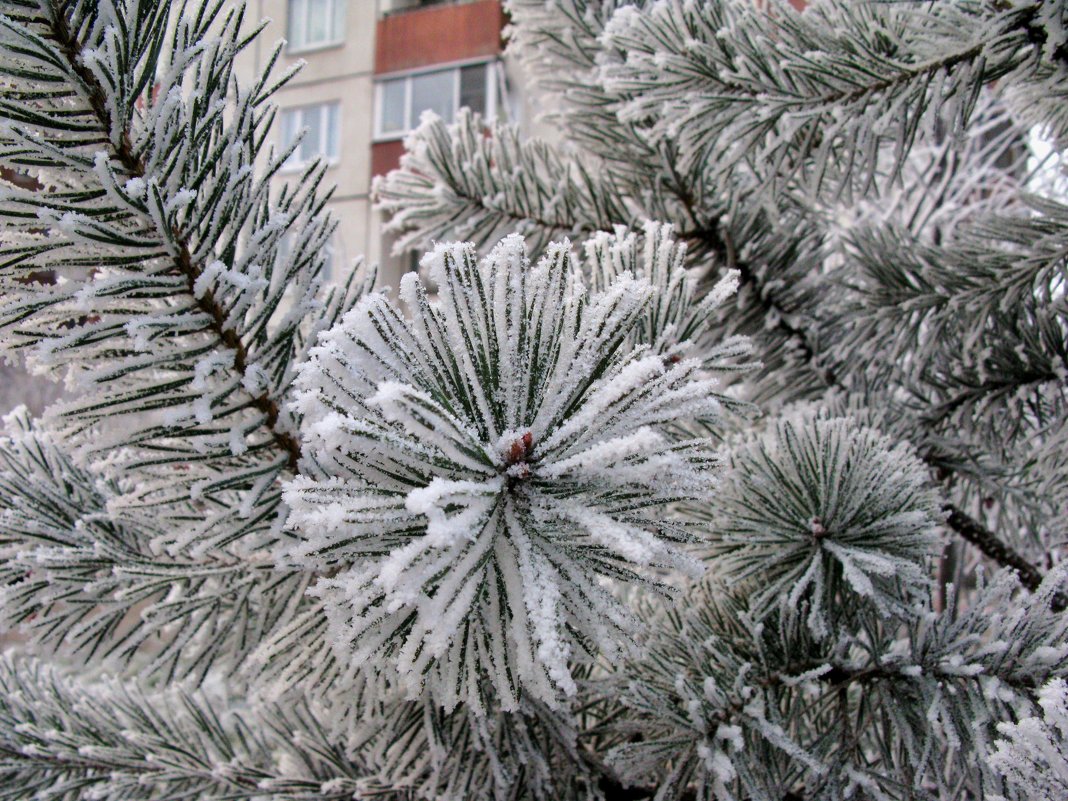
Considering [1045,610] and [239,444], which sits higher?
[239,444]

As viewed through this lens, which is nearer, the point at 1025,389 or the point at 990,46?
the point at 990,46

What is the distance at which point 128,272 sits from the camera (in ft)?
1.60

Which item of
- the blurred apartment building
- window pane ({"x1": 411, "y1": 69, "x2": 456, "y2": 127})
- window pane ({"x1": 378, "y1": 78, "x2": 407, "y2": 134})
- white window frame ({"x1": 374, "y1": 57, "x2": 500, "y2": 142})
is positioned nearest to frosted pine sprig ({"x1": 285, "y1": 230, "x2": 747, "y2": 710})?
the blurred apartment building

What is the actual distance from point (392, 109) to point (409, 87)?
193 millimetres

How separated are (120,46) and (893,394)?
0.89 meters

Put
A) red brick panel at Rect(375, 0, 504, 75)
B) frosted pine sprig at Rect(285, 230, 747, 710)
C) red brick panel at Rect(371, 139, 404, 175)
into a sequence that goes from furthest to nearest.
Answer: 1. red brick panel at Rect(371, 139, 404, 175)
2. red brick panel at Rect(375, 0, 504, 75)
3. frosted pine sprig at Rect(285, 230, 747, 710)

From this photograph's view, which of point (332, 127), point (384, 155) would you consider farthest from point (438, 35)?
point (332, 127)

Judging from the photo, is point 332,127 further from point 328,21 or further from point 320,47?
point 328,21

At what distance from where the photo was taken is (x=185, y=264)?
1.56 ft

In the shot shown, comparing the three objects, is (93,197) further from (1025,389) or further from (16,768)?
(1025,389)

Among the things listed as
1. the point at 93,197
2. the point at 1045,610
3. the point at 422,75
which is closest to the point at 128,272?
the point at 93,197

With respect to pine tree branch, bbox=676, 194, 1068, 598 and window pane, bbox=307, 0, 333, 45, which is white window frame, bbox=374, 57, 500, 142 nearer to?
window pane, bbox=307, 0, 333, 45

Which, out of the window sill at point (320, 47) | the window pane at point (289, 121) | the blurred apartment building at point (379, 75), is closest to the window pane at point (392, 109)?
the blurred apartment building at point (379, 75)

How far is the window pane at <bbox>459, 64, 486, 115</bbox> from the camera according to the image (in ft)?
17.6
